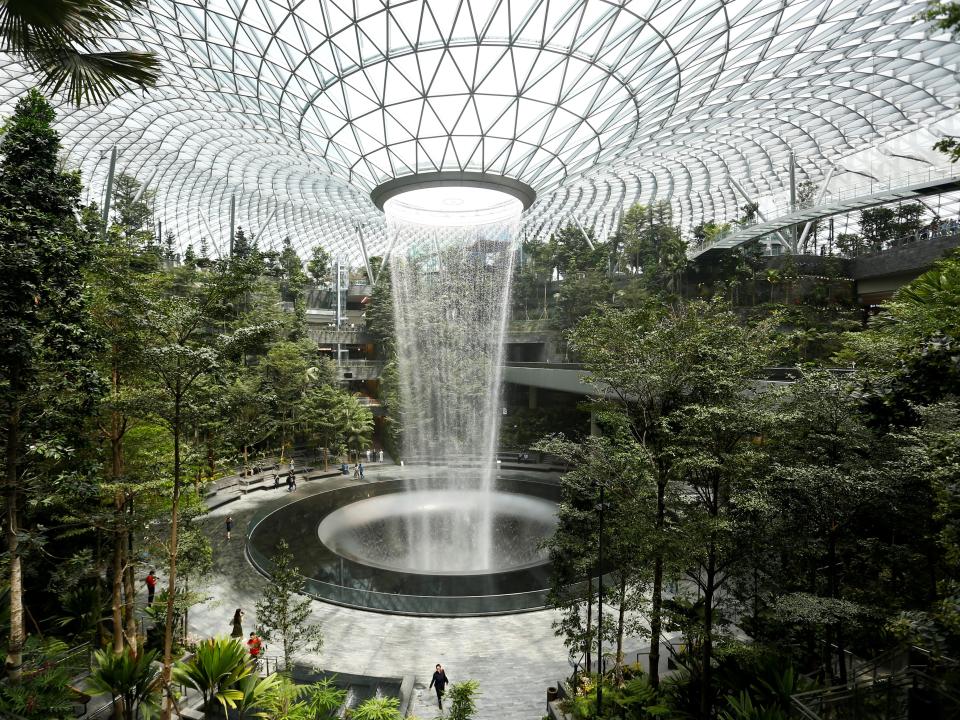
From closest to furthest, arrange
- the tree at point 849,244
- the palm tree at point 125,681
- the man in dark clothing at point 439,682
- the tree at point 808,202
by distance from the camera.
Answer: the palm tree at point 125,681 < the man in dark clothing at point 439,682 < the tree at point 808,202 < the tree at point 849,244

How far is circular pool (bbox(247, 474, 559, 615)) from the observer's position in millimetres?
17328

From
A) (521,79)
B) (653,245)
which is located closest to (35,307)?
(521,79)

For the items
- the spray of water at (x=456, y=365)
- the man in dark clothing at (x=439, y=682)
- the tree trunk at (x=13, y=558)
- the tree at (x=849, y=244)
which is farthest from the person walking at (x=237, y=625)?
the tree at (x=849, y=244)

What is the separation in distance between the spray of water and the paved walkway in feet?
18.3

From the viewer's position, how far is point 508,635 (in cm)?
1612

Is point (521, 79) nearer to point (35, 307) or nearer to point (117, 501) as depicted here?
point (35, 307)

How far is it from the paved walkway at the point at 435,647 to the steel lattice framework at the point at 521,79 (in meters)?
23.7

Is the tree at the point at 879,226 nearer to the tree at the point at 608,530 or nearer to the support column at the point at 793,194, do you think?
the support column at the point at 793,194

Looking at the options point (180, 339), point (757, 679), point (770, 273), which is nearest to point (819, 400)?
point (757, 679)

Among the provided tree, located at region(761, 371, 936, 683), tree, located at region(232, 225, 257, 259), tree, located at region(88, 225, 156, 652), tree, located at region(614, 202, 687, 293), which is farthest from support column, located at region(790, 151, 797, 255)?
tree, located at region(232, 225, 257, 259)

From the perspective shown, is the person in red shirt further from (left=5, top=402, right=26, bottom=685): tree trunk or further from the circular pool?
(left=5, top=402, right=26, bottom=685): tree trunk

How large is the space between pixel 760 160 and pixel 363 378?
4668cm

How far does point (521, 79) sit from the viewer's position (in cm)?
2484

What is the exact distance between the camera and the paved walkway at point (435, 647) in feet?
43.2
